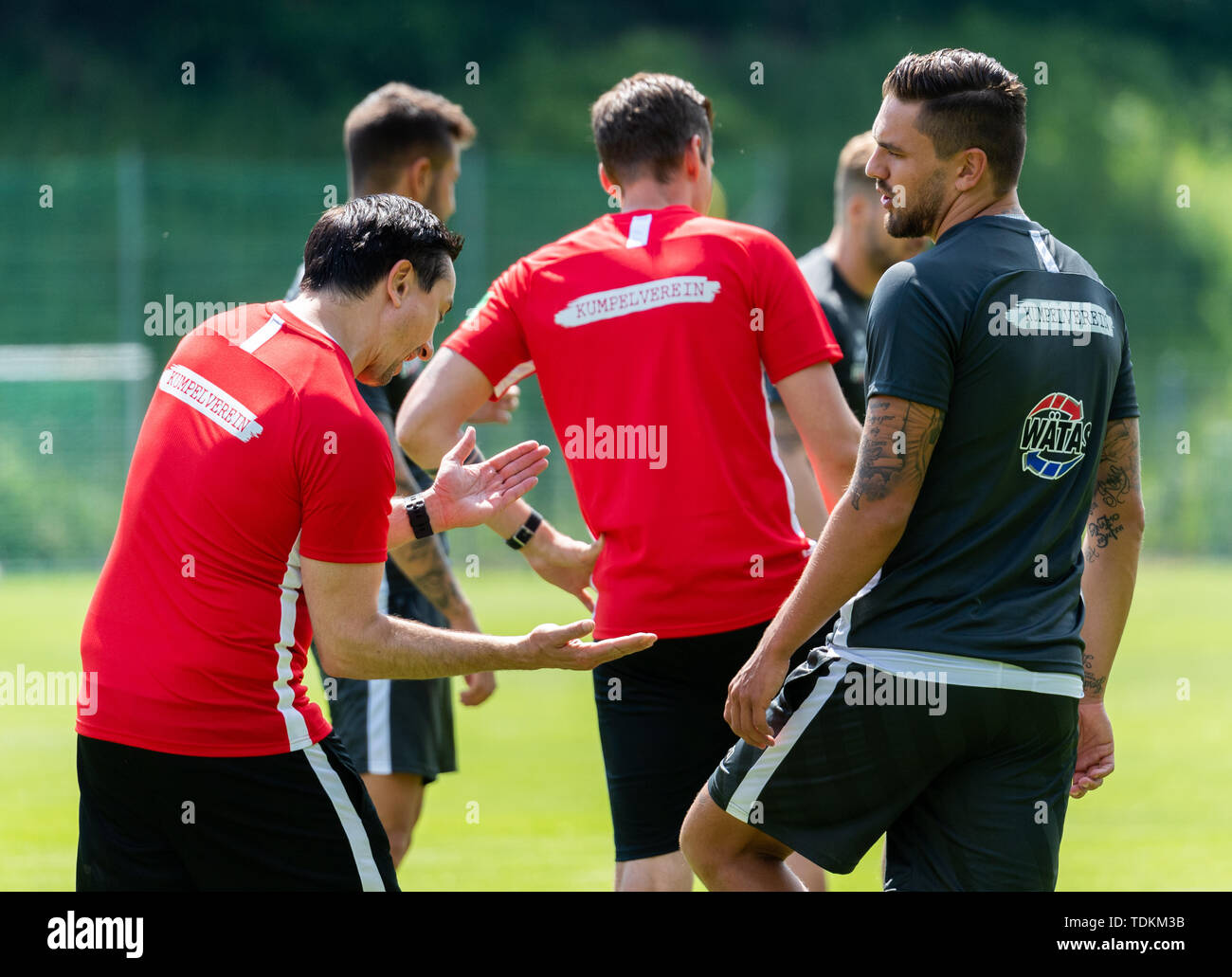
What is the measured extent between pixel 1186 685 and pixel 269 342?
10.2 m

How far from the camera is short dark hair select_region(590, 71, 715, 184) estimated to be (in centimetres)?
421

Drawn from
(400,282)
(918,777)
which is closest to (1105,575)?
(918,777)

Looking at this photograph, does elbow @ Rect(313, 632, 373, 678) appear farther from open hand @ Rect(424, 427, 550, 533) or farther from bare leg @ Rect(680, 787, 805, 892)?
bare leg @ Rect(680, 787, 805, 892)

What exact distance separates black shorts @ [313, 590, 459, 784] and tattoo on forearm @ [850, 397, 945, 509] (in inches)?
87.6

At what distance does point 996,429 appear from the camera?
10.4ft

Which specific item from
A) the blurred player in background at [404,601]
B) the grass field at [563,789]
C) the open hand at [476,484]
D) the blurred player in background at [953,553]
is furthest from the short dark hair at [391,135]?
the grass field at [563,789]

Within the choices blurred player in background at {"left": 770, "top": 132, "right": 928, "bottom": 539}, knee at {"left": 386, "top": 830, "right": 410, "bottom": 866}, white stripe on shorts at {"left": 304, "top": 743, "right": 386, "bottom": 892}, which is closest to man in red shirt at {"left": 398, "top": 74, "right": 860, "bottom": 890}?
white stripe on shorts at {"left": 304, "top": 743, "right": 386, "bottom": 892}

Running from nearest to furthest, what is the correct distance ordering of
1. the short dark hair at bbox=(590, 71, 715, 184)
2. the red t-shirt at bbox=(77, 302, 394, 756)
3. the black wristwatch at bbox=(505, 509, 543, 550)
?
1. the red t-shirt at bbox=(77, 302, 394, 756)
2. the short dark hair at bbox=(590, 71, 715, 184)
3. the black wristwatch at bbox=(505, 509, 543, 550)

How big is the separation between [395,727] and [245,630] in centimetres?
198

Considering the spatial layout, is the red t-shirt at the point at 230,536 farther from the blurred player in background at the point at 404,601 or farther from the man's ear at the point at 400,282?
the blurred player in background at the point at 404,601

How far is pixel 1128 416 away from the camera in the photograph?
138 inches

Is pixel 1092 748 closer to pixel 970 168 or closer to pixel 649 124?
pixel 970 168

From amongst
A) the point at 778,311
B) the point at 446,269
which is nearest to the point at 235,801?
the point at 446,269

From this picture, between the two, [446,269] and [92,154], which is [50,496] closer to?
[92,154]
